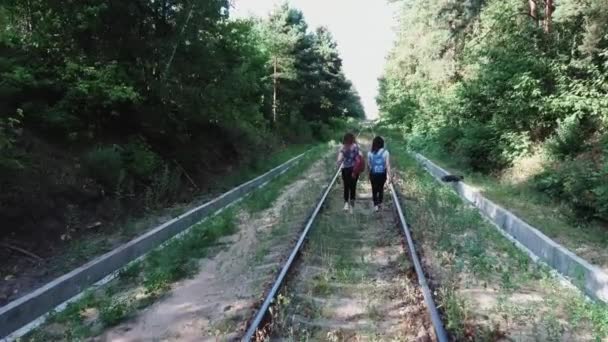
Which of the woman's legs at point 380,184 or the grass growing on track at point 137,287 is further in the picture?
the woman's legs at point 380,184

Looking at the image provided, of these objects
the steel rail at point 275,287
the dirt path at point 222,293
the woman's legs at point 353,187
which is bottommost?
the dirt path at point 222,293

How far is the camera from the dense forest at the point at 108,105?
10125 millimetres

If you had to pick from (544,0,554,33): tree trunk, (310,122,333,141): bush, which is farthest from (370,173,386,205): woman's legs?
(310,122,333,141): bush

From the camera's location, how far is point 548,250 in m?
8.74

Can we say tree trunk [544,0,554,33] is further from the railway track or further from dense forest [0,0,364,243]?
the railway track

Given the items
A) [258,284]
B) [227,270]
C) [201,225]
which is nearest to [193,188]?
[201,225]

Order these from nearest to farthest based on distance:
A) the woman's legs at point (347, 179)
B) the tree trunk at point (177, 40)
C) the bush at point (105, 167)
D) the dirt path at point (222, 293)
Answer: the dirt path at point (222, 293) < the bush at point (105, 167) < the woman's legs at point (347, 179) < the tree trunk at point (177, 40)

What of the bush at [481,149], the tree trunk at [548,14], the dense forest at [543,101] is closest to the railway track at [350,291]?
the dense forest at [543,101]

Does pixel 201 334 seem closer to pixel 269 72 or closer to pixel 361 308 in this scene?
pixel 361 308

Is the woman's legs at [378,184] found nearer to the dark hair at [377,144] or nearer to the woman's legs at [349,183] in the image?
the woman's legs at [349,183]

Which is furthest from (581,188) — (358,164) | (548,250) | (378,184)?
(358,164)

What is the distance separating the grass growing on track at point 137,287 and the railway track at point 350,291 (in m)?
1.75

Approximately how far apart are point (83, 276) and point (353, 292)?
391 cm

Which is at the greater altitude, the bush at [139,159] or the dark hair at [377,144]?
the dark hair at [377,144]
